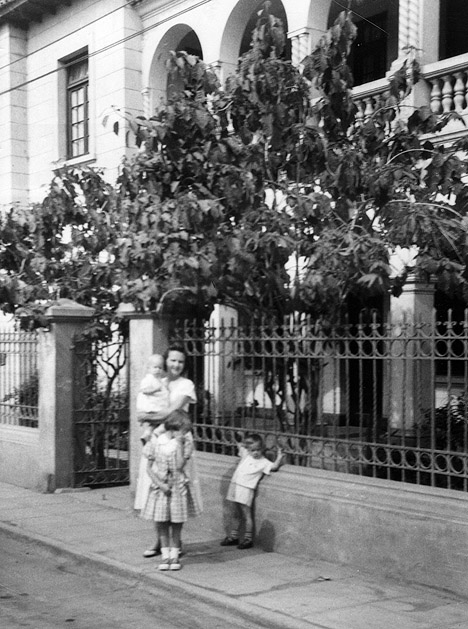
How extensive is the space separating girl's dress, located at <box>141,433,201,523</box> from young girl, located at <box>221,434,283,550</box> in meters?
0.80

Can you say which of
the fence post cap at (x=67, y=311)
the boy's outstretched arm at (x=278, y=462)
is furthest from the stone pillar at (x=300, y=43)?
the boy's outstretched arm at (x=278, y=462)

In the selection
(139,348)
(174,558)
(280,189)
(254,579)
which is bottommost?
(254,579)

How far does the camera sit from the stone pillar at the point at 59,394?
11.4 metres

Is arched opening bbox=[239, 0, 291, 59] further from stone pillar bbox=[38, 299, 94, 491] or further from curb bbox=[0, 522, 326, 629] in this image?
curb bbox=[0, 522, 326, 629]

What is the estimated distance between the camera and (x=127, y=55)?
679 inches

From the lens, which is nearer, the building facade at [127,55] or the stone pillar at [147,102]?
the building facade at [127,55]

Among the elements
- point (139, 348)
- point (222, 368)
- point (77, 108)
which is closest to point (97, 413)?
point (139, 348)

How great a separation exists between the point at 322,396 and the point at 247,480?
3.44ft

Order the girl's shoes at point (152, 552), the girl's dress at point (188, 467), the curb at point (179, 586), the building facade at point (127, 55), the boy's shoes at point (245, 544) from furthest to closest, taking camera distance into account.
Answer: the building facade at point (127, 55) → the boy's shoes at point (245, 544) → the girl's shoes at point (152, 552) → the girl's dress at point (188, 467) → the curb at point (179, 586)

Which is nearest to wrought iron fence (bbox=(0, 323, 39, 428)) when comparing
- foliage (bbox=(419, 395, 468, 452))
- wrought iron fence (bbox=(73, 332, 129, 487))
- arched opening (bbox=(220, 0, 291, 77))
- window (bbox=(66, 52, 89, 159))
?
wrought iron fence (bbox=(73, 332, 129, 487))

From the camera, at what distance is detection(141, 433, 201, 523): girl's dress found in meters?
7.44

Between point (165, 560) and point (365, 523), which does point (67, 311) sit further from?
point (365, 523)

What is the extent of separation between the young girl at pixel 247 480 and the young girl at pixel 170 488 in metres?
0.72

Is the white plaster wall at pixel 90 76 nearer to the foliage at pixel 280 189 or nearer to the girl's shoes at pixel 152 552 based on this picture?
the foliage at pixel 280 189
